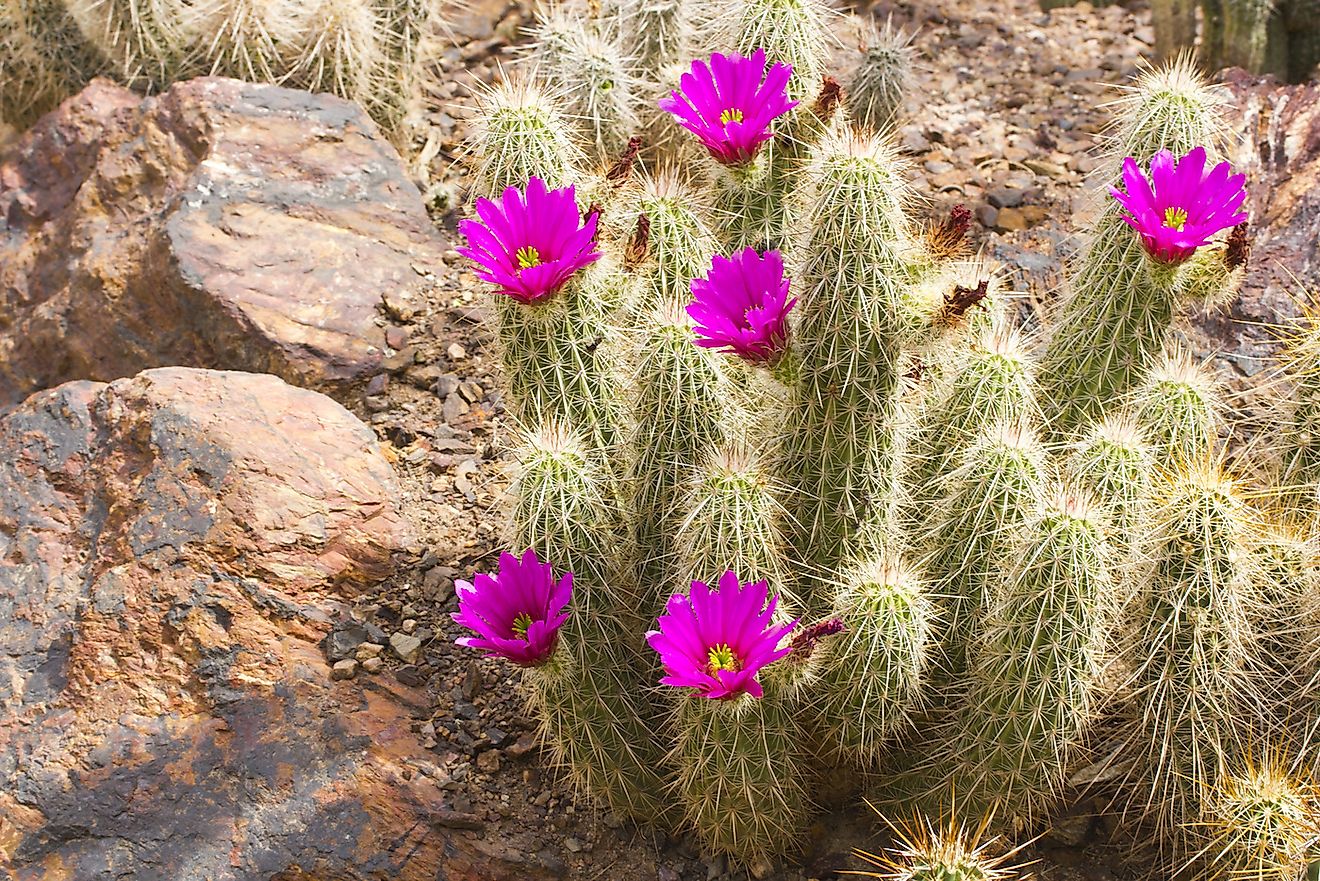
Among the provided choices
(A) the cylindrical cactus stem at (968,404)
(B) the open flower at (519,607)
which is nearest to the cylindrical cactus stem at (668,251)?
(A) the cylindrical cactus stem at (968,404)

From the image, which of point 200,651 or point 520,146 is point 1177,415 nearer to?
point 520,146

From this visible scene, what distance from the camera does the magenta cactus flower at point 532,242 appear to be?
2.76 metres

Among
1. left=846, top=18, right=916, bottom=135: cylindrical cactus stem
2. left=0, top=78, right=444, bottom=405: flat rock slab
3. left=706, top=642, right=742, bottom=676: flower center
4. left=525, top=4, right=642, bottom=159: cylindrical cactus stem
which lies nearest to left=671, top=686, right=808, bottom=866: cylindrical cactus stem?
left=706, top=642, right=742, bottom=676: flower center

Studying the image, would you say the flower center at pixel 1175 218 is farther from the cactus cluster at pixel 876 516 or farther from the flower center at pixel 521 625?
the flower center at pixel 521 625

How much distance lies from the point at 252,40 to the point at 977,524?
11.5ft

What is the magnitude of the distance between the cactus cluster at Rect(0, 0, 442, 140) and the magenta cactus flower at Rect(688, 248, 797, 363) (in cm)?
288

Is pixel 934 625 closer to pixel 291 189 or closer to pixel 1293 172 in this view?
pixel 1293 172

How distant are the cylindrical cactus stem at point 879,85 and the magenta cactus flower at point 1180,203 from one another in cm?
158

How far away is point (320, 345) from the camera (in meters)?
4.18

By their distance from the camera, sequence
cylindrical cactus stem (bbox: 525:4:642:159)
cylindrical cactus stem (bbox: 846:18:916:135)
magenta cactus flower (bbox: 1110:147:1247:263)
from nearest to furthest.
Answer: magenta cactus flower (bbox: 1110:147:1247:263) < cylindrical cactus stem (bbox: 525:4:642:159) < cylindrical cactus stem (bbox: 846:18:916:135)

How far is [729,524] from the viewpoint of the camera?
2545 millimetres

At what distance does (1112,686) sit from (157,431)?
8.27ft

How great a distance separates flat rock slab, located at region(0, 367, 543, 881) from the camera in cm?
296

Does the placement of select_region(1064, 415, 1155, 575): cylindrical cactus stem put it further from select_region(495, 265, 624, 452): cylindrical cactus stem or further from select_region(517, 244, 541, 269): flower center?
select_region(517, 244, 541, 269): flower center
